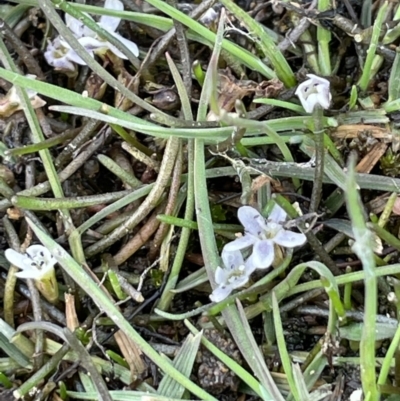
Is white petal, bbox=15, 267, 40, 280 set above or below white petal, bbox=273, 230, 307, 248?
below

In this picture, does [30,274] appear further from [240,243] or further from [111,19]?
[111,19]

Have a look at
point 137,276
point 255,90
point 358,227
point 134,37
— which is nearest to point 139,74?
point 134,37

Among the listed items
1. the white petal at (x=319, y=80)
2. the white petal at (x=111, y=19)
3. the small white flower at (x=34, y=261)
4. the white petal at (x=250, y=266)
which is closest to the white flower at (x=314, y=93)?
the white petal at (x=319, y=80)

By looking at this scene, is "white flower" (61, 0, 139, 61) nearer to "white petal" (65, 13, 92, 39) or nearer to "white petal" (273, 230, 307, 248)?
"white petal" (65, 13, 92, 39)

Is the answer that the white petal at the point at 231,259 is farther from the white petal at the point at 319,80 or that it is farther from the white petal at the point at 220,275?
the white petal at the point at 319,80

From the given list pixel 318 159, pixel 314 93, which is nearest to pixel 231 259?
pixel 318 159

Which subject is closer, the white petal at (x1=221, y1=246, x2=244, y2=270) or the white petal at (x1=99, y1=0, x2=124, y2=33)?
the white petal at (x1=221, y1=246, x2=244, y2=270)

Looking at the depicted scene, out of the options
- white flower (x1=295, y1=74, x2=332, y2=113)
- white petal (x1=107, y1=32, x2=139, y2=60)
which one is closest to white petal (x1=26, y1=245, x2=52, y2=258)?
white petal (x1=107, y1=32, x2=139, y2=60)

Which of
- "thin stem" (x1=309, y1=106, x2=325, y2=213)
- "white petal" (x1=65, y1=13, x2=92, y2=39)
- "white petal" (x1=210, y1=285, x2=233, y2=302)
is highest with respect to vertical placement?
"white petal" (x1=65, y1=13, x2=92, y2=39)
